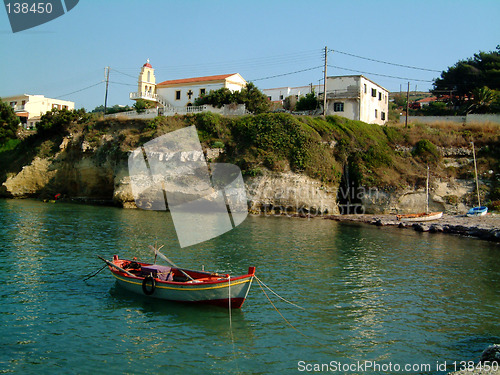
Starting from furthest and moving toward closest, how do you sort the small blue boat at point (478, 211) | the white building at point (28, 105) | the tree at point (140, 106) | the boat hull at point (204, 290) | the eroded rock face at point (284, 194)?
the white building at point (28, 105)
the tree at point (140, 106)
the eroded rock face at point (284, 194)
the small blue boat at point (478, 211)
the boat hull at point (204, 290)

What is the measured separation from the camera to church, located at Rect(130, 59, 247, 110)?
224ft

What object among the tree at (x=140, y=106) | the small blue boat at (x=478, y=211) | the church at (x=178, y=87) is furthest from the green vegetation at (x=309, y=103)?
the small blue boat at (x=478, y=211)

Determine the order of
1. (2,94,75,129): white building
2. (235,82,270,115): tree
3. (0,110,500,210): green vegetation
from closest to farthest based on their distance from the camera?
1. (0,110,500,210): green vegetation
2. (235,82,270,115): tree
3. (2,94,75,129): white building

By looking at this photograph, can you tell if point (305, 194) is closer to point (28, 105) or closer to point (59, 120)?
point (59, 120)

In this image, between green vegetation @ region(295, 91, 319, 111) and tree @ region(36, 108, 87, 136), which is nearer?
tree @ region(36, 108, 87, 136)

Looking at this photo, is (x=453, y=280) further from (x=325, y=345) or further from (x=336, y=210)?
(x=336, y=210)

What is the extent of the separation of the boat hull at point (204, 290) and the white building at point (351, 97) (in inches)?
1887

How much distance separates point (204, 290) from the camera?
55.6 feet

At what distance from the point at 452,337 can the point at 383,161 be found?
40.7 m

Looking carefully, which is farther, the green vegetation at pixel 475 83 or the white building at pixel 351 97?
the green vegetation at pixel 475 83

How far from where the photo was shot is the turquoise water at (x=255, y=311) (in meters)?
13.2

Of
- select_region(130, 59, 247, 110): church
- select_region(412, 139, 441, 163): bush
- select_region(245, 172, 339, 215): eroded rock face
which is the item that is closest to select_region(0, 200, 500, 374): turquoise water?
select_region(245, 172, 339, 215): eroded rock face

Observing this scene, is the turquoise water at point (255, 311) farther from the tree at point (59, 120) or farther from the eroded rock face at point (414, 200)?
the tree at point (59, 120)

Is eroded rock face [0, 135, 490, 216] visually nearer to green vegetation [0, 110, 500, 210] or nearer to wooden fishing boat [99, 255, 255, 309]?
green vegetation [0, 110, 500, 210]
